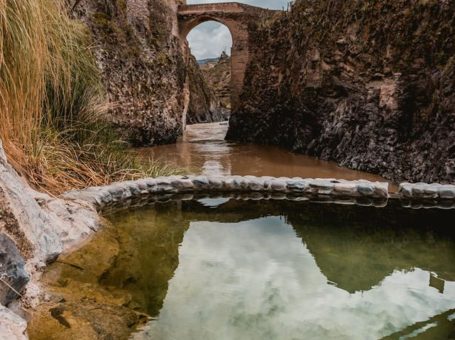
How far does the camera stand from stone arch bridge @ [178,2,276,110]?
14.0 m

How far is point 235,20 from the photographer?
46.5ft

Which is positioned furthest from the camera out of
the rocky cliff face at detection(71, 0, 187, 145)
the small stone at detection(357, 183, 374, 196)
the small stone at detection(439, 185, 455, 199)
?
the rocky cliff face at detection(71, 0, 187, 145)

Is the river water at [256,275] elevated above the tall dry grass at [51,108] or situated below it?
below

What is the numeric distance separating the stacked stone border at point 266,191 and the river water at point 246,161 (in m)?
2.63

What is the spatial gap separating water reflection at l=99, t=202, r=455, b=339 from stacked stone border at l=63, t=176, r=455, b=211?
0.25 meters

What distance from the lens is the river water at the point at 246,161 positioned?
7.64m

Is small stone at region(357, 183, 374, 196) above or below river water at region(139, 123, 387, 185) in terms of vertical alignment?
above

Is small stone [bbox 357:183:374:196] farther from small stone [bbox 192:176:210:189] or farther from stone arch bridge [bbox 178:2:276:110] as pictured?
stone arch bridge [bbox 178:2:276:110]

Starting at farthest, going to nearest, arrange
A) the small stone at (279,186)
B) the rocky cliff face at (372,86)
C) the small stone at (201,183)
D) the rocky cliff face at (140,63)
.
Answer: the rocky cliff face at (140,63) < the rocky cliff face at (372,86) < the small stone at (201,183) < the small stone at (279,186)

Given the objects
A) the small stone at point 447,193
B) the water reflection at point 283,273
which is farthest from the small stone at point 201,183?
the small stone at point 447,193

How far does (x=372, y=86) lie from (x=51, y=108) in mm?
5243

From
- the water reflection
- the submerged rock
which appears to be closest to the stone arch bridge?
the water reflection

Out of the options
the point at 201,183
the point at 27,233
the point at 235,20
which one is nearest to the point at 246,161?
the point at 201,183

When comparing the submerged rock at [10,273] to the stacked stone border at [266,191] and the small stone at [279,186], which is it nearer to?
the stacked stone border at [266,191]
